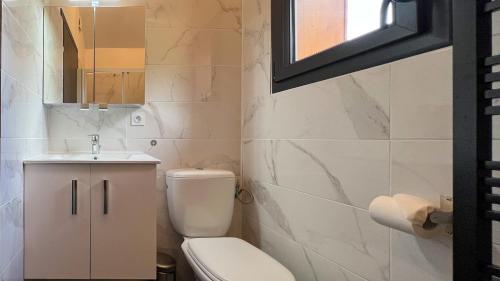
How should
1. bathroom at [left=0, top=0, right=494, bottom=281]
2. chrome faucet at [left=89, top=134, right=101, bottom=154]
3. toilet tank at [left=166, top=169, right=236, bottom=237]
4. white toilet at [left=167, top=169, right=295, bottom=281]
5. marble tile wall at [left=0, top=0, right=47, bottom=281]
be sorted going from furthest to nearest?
chrome faucet at [left=89, top=134, right=101, bottom=154] < toilet tank at [left=166, top=169, right=236, bottom=237] < white toilet at [left=167, top=169, right=295, bottom=281] < marble tile wall at [left=0, top=0, right=47, bottom=281] < bathroom at [left=0, top=0, right=494, bottom=281]

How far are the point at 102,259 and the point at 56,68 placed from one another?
1.23 metres

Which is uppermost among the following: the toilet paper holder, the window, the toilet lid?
the window

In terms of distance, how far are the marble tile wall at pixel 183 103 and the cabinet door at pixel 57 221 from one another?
512 mm

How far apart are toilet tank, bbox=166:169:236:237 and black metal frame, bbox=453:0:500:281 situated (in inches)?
56.8

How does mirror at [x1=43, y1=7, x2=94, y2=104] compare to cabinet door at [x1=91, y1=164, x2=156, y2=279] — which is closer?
cabinet door at [x1=91, y1=164, x2=156, y2=279]

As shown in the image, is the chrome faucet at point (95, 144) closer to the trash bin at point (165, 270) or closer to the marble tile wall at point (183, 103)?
the marble tile wall at point (183, 103)

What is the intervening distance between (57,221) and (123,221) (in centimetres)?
32

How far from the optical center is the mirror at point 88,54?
223 cm

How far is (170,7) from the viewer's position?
235 centimetres

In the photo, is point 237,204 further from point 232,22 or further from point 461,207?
point 461,207

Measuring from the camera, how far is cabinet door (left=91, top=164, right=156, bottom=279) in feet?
5.92

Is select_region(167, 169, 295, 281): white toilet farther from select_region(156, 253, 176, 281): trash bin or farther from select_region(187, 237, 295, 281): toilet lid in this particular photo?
select_region(156, 253, 176, 281): trash bin

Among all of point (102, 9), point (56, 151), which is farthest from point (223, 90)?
point (56, 151)

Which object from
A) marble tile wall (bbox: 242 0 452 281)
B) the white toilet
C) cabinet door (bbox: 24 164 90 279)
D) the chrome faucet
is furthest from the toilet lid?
the chrome faucet
